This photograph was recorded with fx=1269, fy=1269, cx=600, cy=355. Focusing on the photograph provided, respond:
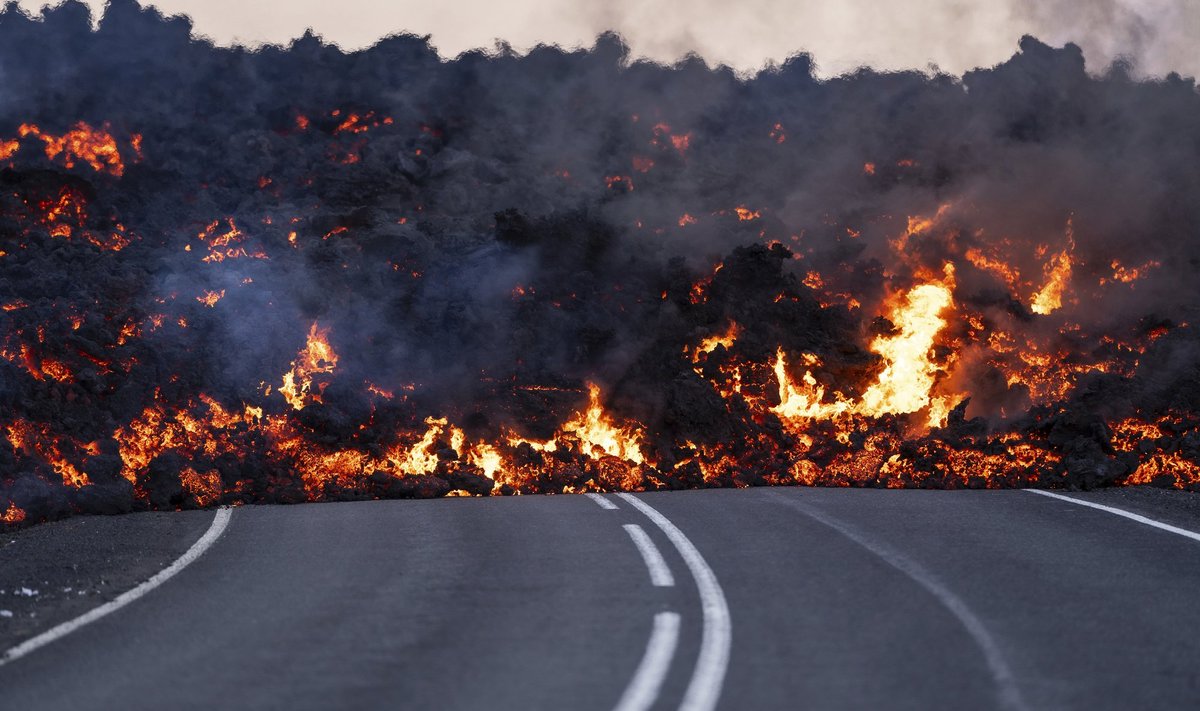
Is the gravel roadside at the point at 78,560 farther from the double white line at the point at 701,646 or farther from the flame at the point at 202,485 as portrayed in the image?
the double white line at the point at 701,646

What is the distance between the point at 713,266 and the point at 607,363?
110 inches

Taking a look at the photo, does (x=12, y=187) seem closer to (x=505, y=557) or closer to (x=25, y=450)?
(x=25, y=450)

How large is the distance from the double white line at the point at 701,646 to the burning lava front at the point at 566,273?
6757mm

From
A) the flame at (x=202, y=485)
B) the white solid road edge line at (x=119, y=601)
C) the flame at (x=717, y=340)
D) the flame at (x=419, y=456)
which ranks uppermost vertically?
the flame at (x=717, y=340)

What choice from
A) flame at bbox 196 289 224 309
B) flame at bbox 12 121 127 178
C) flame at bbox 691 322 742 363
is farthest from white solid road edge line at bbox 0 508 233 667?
flame at bbox 12 121 127 178

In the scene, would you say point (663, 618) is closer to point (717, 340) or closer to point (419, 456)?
point (419, 456)

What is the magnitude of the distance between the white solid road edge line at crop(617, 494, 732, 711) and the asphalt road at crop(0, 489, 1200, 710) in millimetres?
24

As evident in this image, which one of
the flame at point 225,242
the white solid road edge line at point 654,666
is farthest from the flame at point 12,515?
the white solid road edge line at point 654,666

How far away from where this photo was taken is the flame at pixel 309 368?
59.7ft

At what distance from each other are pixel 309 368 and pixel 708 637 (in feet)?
39.1

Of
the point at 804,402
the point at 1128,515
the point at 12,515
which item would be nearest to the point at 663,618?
the point at 1128,515

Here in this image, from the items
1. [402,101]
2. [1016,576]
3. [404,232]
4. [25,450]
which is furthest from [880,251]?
[25,450]

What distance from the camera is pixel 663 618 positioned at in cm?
Answer: 845

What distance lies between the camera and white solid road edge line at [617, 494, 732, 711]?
668 centimetres
